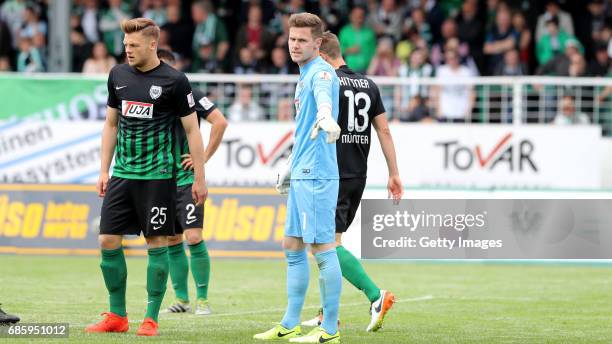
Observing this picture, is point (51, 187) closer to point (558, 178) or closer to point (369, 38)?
point (369, 38)

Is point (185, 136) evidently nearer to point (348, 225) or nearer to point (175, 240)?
point (175, 240)

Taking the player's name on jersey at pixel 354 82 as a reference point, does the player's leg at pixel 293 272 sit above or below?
below

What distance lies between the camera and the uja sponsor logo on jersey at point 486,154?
19.5 meters

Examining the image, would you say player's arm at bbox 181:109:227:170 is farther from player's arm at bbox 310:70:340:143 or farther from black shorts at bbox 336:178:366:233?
player's arm at bbox 310:70:340:143

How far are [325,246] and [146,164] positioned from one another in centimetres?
153

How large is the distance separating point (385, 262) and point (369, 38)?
4.88 m

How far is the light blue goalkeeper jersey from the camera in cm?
914

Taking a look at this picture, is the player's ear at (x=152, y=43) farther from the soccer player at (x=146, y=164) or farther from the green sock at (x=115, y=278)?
the green sock at (x=115, y=278)

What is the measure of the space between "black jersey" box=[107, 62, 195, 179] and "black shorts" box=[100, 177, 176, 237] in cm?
7

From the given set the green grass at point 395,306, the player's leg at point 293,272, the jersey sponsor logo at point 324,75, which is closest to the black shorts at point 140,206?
the green grass at point 395,306

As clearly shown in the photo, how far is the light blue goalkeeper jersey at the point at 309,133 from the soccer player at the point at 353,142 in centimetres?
127

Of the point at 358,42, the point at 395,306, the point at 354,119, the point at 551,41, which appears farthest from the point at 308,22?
the point at 551,41

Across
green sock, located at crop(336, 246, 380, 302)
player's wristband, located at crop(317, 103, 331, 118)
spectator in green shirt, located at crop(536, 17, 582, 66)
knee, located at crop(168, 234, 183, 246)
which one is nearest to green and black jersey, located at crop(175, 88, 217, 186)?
knee, located at crop(168, 234, 183, 246)

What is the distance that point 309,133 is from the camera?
919 centimetres
